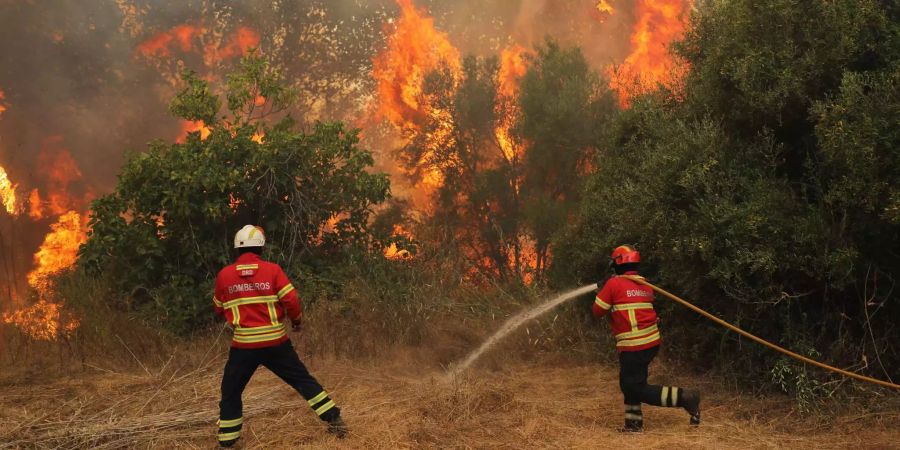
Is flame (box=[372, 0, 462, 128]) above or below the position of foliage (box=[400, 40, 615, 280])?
above

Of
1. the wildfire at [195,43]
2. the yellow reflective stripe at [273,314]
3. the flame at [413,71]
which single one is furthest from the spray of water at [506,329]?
the wildfire at [195,43]

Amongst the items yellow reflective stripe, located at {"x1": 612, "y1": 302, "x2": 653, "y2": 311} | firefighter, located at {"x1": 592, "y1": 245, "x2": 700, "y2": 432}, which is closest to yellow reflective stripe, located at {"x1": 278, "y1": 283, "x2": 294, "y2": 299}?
firefighter, located at {"x1": 592, "y1": 245, "x2": 700, "y2": 432}

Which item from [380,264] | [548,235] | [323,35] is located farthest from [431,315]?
[323,35]

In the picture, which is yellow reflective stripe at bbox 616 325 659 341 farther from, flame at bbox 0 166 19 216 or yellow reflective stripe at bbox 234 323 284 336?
flame at bbox 0 166 19 216

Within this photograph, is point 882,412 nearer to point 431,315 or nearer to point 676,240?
point 676,240

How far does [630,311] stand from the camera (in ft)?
22.1

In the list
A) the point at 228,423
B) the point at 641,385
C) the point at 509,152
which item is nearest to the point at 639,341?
the point at 641,385

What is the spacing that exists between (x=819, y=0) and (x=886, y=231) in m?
2.66

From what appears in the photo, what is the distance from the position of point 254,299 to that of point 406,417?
6.76 ft

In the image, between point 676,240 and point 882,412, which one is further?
point 676,240

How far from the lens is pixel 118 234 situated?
43.1 feet

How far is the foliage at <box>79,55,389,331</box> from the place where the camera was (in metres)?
12.9

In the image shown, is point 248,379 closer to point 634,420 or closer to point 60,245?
point 634,420

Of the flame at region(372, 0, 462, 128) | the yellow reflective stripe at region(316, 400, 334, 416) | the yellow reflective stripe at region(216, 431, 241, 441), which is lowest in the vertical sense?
the yellow reflective stripe at region(216, 431, 241, 441)
